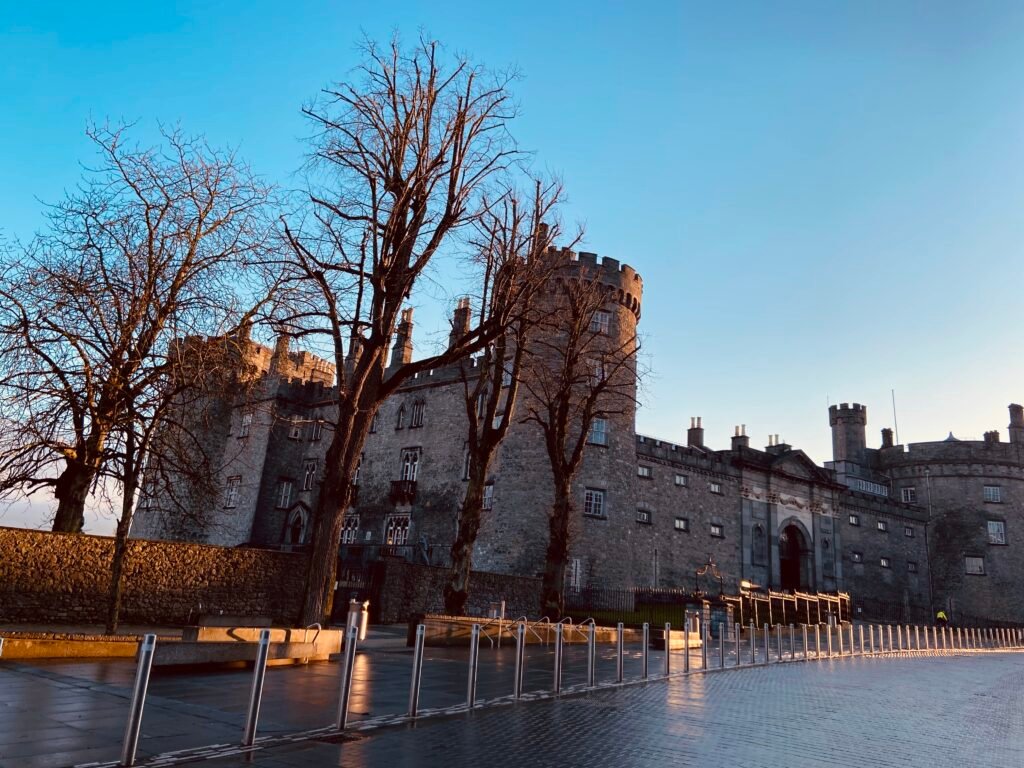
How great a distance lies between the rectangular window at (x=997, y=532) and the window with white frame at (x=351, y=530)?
143 feet

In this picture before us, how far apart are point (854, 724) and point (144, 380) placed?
12626mm

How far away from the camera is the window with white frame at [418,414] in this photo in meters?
39.8

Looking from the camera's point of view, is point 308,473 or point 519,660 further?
point 308,473

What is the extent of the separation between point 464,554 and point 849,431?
4914 cm

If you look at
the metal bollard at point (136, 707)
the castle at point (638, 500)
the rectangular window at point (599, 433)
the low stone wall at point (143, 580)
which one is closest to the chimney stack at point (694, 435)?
the castle at point (638, 500)

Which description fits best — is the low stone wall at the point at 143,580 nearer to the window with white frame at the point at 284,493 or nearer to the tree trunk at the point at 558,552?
the tree trunk at the point at 558,552

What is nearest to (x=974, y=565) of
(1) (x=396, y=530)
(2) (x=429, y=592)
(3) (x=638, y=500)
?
(3) (x=638, y=500)

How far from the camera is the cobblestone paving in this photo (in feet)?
20.8

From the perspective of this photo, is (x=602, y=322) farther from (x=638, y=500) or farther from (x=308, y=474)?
(x=308, y=474)

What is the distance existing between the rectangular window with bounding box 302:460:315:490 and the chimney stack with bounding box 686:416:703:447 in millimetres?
22775

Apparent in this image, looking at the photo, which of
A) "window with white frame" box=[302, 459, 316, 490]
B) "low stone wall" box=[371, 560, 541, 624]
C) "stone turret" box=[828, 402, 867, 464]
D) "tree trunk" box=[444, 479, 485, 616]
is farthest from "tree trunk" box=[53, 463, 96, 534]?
"stone turret" box=[828, 402, 867, 464]

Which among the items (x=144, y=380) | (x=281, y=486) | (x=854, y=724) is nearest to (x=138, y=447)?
(x=144, y=380)

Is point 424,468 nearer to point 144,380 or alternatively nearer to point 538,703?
point 144,380

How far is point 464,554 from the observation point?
63.4 feet
